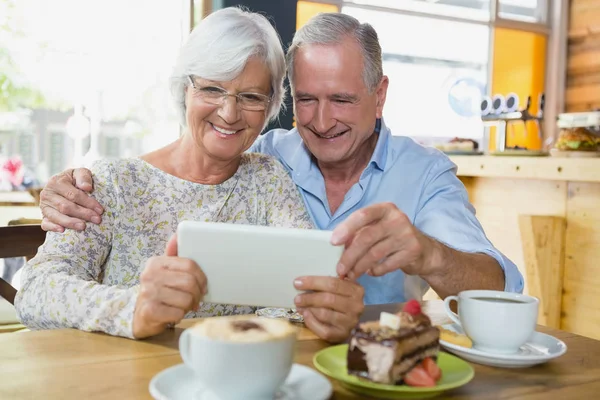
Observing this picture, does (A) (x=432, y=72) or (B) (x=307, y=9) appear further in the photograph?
(A) (x=432, y=72)

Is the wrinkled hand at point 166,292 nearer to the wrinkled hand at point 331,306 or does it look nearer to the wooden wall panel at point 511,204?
the wrinkled hand at point 331,306

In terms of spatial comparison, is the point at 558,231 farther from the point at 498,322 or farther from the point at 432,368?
the point at 432,368

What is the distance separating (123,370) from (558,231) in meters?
2.67

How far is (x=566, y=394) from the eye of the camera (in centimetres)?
98

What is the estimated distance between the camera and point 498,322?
1087mm

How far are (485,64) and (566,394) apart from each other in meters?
6.19

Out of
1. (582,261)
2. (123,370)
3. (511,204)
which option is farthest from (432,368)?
(511,204)

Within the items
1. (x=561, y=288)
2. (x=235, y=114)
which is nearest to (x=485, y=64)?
(x=561, y=288)

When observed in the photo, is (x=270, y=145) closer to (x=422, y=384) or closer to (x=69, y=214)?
(x=69, y=214)

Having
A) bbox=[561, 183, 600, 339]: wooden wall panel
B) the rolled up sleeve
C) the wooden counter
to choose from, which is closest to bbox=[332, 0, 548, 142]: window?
the wooden counter

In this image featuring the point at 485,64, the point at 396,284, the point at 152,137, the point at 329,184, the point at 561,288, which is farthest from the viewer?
the point at 485,64

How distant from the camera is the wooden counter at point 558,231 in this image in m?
3.04

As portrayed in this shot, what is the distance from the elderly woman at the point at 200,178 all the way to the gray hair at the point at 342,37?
19cm

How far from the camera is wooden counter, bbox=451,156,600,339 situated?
3.04 metres
